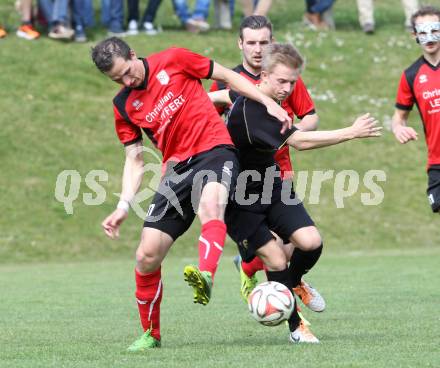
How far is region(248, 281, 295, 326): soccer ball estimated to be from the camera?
6246 millimetres

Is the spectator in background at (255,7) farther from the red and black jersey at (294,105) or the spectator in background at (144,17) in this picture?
the red and black jersey at (294,105)

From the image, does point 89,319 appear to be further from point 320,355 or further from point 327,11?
point 327,11

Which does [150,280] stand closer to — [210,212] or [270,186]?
[210,212]

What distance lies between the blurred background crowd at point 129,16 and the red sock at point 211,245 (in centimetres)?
1353

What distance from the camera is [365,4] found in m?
21.8

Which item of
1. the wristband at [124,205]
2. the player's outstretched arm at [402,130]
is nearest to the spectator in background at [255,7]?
the player's outstretched arm at [402,130]

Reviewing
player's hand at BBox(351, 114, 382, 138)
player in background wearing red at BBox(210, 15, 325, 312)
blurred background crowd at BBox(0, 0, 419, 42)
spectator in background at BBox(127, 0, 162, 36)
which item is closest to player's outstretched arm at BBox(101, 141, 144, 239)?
player in background wearing red at BBox(210, 15, 325, 312)

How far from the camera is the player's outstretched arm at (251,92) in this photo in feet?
21.3

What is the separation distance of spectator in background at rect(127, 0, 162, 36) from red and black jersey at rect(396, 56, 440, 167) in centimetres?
1134

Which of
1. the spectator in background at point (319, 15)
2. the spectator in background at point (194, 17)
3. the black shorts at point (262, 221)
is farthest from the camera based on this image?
the spectator in background at point (319, 15)

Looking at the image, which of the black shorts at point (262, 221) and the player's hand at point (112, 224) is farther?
the black shorts at point (262, 221)

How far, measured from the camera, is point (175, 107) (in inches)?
267

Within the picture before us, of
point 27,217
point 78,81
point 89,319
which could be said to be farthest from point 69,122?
point 89,319

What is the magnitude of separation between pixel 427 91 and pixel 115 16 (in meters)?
11.8
